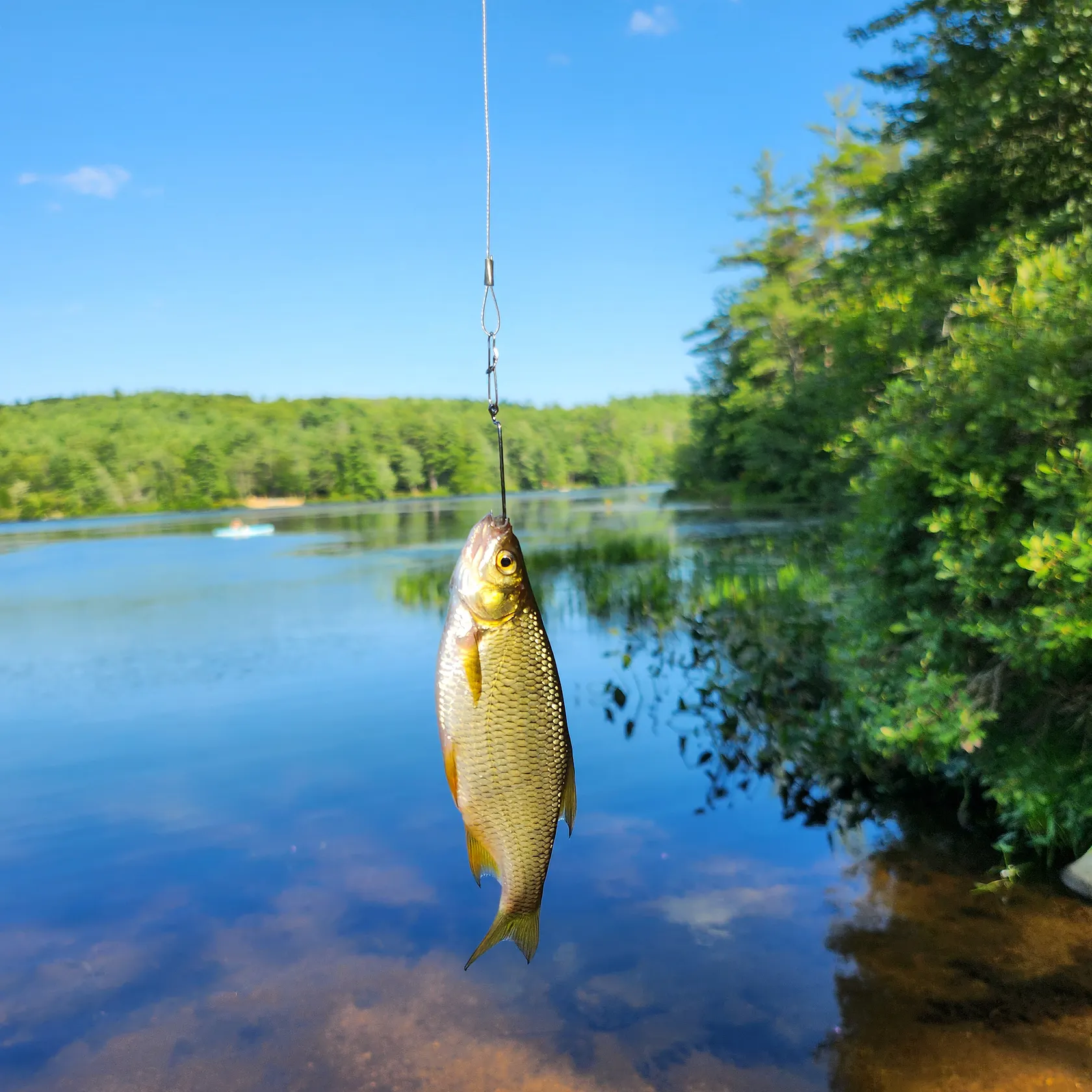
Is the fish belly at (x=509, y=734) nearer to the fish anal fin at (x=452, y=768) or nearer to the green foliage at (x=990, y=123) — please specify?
the fish anal fin at (x=452, y=768)

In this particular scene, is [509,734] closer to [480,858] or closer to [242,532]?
[480,858]

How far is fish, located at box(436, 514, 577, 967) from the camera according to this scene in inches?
95.7

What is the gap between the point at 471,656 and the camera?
2426 millimetres

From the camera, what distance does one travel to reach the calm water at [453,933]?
17.3 feet

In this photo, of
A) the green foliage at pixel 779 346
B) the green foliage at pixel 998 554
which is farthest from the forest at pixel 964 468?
the green foliage at pixel 779 346

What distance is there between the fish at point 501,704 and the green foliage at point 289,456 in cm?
9498

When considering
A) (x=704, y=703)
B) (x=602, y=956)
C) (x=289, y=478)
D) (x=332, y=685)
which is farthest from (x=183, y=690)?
(x=289, y=478)

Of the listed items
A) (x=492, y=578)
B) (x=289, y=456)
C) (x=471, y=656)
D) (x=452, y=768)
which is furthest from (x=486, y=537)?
(x=289, y=456)

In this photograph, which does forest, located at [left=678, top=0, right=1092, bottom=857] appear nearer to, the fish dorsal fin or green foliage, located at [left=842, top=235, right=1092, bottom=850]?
green foliage, located at [left=842, top=235, right=1092, bottom=850]

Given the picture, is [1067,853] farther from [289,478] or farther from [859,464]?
[289,478]

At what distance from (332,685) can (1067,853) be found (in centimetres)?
1179

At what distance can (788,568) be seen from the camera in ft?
51.8

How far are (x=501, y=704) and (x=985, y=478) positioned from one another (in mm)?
5079

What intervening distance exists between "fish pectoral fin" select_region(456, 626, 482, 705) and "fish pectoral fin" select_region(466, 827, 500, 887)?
513 mm
